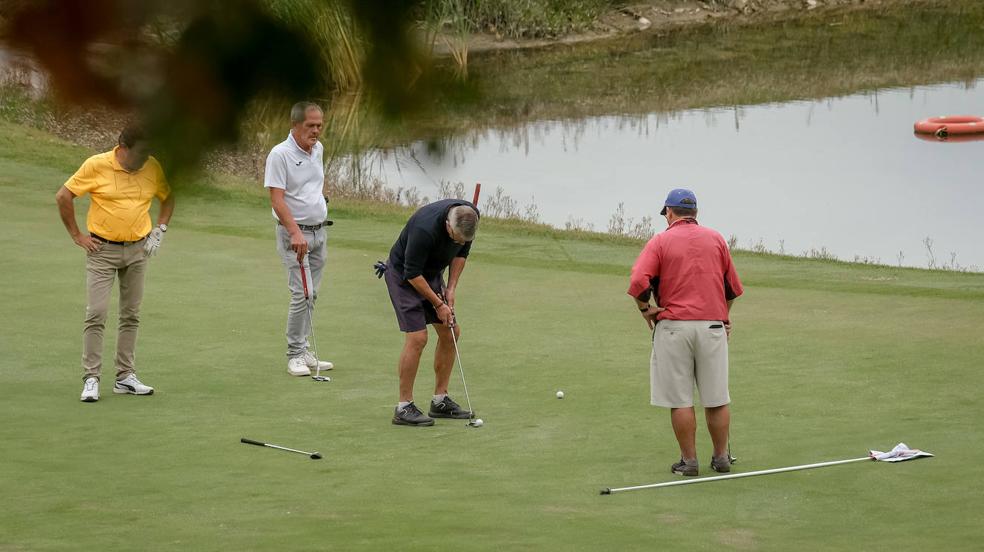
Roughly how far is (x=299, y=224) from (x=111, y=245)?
1309mm

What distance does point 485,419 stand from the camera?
8.67 m

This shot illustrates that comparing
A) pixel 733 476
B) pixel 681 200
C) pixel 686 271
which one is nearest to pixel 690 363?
pixel 686 271

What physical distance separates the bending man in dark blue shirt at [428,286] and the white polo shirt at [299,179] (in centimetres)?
114

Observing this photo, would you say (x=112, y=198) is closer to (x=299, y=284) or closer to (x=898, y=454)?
(x=299, y=284)

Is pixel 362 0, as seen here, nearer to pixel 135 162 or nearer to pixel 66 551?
A: pixel 135 162

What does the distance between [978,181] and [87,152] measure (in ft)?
46.0

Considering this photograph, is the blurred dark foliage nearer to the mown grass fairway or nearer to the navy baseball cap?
the mown grass fairway

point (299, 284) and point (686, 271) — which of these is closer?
point (686, 271)

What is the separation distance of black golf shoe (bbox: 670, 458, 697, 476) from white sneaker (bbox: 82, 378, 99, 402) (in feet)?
12.0

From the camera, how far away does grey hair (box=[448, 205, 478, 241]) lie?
26.9 ft

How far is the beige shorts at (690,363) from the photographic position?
7492 mm

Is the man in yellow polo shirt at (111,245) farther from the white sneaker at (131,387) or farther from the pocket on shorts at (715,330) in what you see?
the pocket on shorts at (715,330)

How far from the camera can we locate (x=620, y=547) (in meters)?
6.20

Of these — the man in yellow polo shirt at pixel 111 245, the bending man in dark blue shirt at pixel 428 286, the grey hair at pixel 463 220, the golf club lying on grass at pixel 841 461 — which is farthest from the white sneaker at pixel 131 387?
the golf club lying on grass at pixel 841 461
